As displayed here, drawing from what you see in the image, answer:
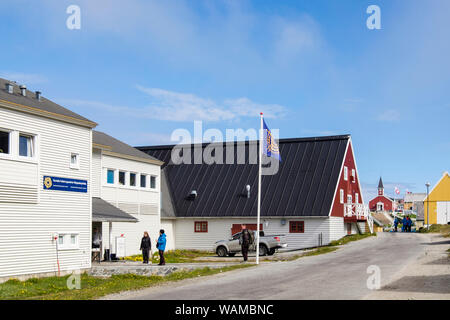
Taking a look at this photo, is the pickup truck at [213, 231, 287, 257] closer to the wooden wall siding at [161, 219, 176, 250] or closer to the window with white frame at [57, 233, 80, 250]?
the wooden wall siding at [161, 219, 176, 250]

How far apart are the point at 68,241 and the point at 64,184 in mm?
2447

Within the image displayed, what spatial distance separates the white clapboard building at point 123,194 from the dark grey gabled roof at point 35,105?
16.2 ft

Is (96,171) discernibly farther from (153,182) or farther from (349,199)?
(349,199)

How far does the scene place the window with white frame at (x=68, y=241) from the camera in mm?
24484

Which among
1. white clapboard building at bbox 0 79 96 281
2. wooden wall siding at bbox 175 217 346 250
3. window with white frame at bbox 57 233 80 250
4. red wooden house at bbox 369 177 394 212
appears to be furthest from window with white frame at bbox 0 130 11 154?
red wooden house at bbox 369 177 394 212

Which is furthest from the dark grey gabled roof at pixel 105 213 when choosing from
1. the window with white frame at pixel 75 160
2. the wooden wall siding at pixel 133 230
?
the window with white frame at pixel 75 160

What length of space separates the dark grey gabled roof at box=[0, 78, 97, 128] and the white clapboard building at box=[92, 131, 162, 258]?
4941 millimetres

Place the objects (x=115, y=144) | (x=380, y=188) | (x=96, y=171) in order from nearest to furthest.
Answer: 1. (x=96, y=171)
2. (x=115, y=144)
3. (x=380, y=188)

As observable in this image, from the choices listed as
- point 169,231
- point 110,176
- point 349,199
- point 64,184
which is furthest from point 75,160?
point 349,199

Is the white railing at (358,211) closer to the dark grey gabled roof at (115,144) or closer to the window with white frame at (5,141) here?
the dark grey gabled roof at (115,144)

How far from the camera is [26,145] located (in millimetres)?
23141

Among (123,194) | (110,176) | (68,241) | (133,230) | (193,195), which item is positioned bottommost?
(133,230)

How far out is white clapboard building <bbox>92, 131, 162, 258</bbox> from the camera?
31.3 meters
